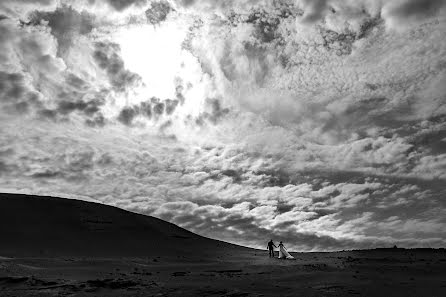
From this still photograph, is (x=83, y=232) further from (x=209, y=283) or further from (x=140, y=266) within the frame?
(x=209, y=283)

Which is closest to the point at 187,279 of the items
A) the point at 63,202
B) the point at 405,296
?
the point at 405,296

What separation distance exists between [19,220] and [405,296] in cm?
3836

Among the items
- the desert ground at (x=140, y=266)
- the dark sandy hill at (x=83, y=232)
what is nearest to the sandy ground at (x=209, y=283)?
the desert ground at (x=140, y=266)

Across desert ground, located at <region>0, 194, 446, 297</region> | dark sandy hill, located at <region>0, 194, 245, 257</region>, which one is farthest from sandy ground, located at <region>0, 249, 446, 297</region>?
dark sandy hill, located at <region>0, 194, 245, 257</region>

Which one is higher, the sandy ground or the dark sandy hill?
the dark sandy hill

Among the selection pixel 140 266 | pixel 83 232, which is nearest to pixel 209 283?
pixel 140 266

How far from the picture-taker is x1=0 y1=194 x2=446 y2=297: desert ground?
1546 cm

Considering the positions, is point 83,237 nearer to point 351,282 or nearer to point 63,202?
point 63,202

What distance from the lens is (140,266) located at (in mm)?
25453

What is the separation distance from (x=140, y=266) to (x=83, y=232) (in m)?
17.3

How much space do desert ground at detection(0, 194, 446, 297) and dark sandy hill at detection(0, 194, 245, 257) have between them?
0.09 meters

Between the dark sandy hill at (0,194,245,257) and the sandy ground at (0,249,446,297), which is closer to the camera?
the sandy ground at (0,249,446,297)

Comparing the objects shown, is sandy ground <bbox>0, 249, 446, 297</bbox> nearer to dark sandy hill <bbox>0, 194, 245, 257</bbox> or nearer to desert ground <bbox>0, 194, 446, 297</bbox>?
desert ground <bbox>0, 194, 446, 297</bbox>

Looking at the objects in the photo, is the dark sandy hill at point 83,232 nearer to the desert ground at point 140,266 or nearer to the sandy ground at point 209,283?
the desert ground at point 140,266
